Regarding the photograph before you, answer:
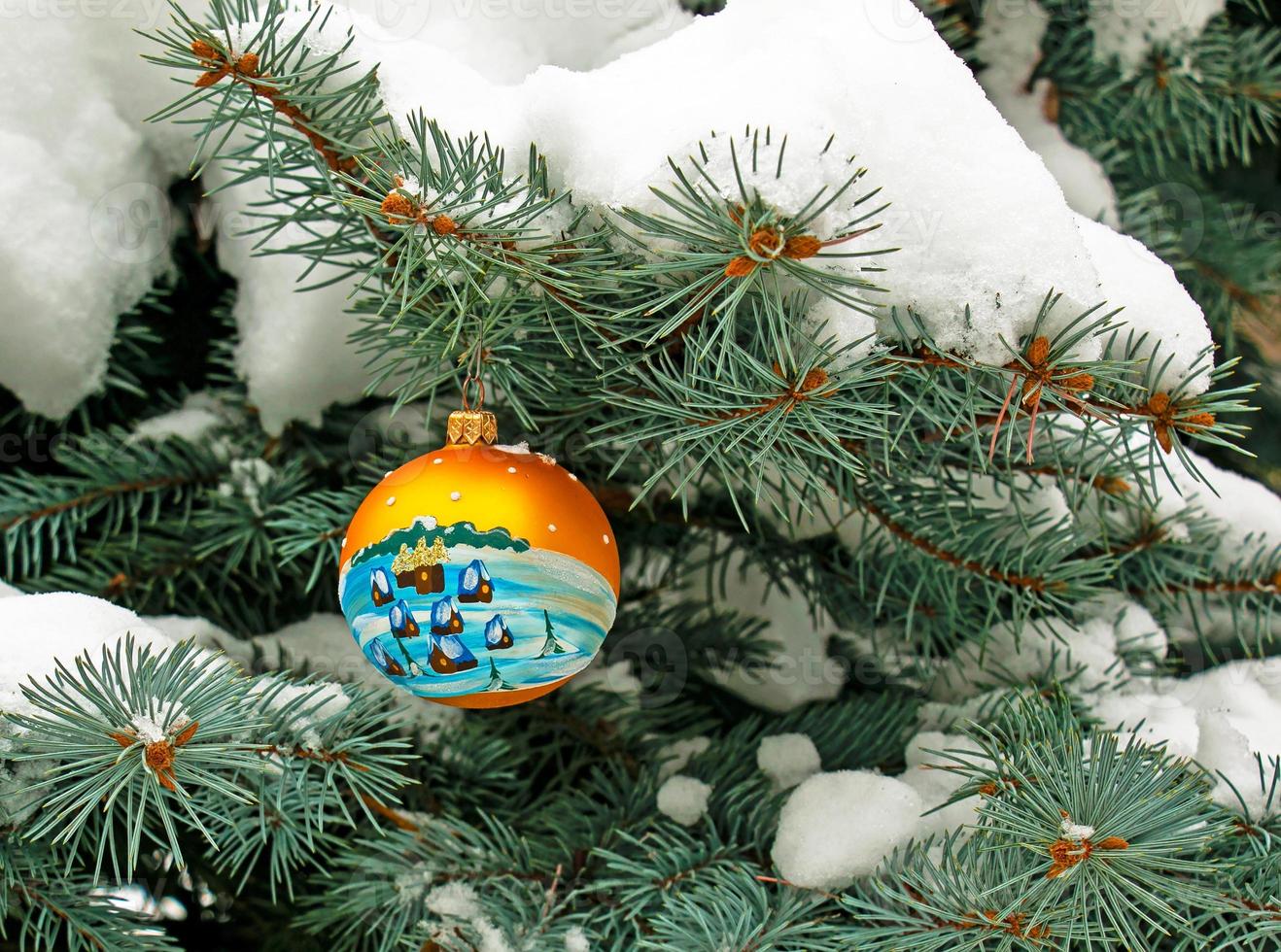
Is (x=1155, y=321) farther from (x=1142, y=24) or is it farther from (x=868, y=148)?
(x=1142, y=24)

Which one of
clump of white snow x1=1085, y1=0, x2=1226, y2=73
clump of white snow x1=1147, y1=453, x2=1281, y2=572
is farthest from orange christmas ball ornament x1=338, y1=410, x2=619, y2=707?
clump of white snow x1=1085, y1=0, x2=1226, y2=73

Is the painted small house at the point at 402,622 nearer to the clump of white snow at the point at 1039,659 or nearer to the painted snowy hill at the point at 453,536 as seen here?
the painted snowy hill at the point at 453,536

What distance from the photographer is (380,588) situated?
0.53 m

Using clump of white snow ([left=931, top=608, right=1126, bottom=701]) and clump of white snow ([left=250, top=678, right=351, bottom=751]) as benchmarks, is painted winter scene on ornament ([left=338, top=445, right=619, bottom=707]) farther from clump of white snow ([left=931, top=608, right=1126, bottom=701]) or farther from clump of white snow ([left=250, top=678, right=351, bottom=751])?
clump of white snow ([left=931, top=608, right=1126, bottom=701])

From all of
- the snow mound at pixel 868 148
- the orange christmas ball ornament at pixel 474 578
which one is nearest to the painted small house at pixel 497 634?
the orange christmas ball ornament at pixel 474 578

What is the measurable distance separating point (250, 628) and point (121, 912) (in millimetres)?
214

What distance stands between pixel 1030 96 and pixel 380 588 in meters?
0.66

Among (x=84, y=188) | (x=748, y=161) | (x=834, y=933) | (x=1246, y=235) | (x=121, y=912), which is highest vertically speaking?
(x=84, y=188)

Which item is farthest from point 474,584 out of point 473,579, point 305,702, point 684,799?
point 684,799

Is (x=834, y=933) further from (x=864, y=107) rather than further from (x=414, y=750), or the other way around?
(x=864, y=107)

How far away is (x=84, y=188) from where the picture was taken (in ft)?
2.31

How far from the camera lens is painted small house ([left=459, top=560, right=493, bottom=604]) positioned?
52cm

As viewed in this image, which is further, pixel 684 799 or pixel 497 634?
pixel 684 799

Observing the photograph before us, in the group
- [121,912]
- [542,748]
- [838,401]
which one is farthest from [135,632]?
[838,401]
